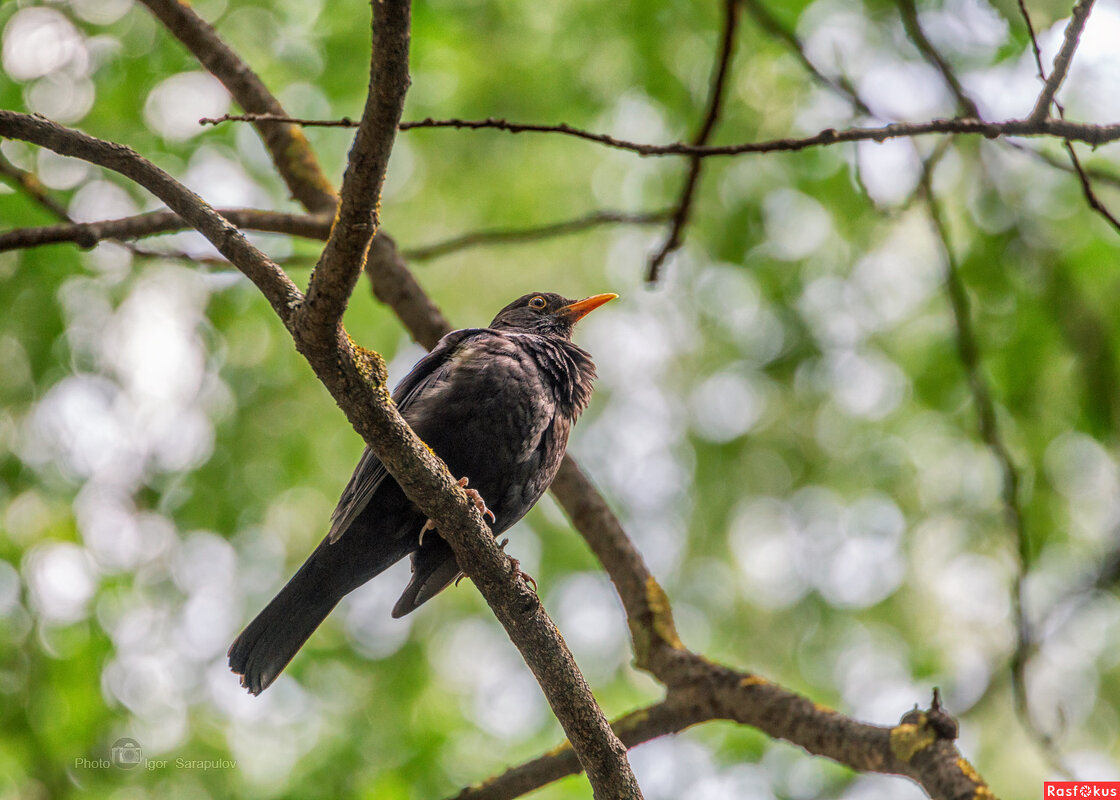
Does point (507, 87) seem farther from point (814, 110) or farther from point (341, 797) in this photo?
point (341, 797)

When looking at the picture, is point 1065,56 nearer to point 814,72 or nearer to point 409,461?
point 814,72

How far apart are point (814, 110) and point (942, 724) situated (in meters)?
4.48

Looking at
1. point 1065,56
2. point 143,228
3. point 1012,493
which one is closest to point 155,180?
point 143,228

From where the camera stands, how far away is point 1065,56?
2.78 m

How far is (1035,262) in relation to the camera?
18.3 feet

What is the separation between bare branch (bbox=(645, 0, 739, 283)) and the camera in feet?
14.0

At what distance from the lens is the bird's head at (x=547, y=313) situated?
5.24 metres

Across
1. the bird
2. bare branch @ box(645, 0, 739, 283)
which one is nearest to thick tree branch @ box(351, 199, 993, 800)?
the bird

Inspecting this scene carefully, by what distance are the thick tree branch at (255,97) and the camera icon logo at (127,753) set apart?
3.38m

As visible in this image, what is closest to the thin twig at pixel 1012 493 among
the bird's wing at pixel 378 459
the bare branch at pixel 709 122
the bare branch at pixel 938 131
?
the bare branch at pixel 709 122

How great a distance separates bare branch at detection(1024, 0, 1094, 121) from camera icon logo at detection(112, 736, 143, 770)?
5675 millimetres

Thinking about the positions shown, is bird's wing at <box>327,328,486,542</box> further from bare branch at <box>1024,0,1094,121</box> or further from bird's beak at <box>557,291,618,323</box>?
bare branch at <box>1024,0,1094,121</box>

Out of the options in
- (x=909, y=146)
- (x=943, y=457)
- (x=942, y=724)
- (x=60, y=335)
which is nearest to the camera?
(x=942, y=724)

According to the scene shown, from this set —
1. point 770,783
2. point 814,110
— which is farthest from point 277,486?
point 814,110
